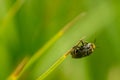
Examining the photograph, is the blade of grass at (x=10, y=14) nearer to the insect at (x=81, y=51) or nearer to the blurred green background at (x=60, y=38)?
the blurred green background at (x=60, y=38)

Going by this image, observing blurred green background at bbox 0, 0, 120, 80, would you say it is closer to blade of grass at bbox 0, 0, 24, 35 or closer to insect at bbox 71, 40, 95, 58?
blade of grass at bbox 0, 0, 24, 35

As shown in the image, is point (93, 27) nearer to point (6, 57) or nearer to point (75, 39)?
point (75, 39)

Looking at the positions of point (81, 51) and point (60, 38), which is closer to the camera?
point (81, 51)

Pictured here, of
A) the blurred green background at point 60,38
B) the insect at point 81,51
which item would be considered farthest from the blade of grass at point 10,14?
the insect at point 81,51

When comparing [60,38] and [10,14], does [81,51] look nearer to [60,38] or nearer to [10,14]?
[10,14]

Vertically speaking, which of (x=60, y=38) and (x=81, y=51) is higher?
(x=60, y=38)

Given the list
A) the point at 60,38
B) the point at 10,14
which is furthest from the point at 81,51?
the point at 60,38

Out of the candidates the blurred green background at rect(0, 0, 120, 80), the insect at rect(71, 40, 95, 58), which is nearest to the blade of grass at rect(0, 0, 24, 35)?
the blurred green background at rect(0, 0, 120, 80)

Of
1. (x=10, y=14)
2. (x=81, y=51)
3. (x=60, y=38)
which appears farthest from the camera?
(x=60, y=38)
